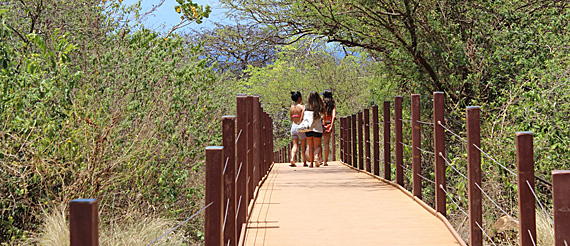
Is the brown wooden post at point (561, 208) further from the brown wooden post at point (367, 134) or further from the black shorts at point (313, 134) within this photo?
the black shorts at point (313, 134)

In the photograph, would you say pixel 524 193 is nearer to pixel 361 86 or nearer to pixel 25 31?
pixel 25 31

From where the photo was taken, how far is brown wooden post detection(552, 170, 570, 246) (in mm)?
3199

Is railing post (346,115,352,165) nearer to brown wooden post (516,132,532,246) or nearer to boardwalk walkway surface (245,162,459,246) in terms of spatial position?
boardwalk walkway surface (245,162,459,246)

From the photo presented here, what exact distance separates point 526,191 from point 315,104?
914 cm

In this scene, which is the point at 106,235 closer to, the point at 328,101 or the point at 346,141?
the point at 328,101

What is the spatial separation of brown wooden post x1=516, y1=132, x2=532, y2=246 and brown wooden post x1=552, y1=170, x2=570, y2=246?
0.67 m

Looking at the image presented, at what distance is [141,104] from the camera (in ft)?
29.0

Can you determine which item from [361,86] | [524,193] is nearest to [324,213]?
[524,193]

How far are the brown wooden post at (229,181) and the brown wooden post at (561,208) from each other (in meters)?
2.29

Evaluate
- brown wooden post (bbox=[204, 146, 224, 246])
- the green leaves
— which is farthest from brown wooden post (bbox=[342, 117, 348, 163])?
brown wooden post (bbox=[204, 146, 224, 246])

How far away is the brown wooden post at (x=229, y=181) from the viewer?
4.76 meters

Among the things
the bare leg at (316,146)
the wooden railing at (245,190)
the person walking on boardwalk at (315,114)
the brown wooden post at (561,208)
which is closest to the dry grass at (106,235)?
the wooden railing at (245,190)

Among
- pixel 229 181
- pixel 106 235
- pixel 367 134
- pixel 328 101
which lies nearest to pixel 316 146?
pixel 328 101

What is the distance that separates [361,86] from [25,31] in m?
20.0
